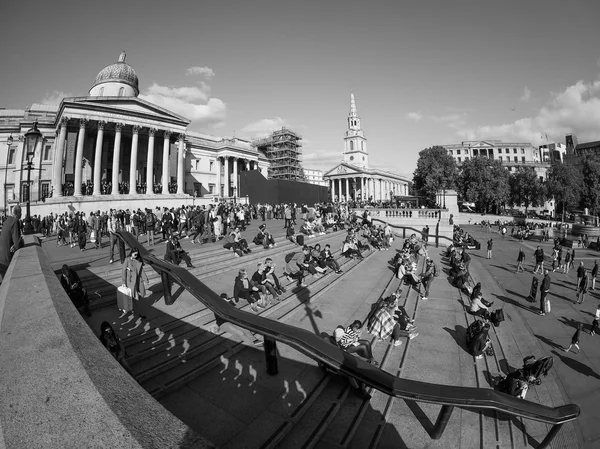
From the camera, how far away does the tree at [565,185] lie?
4800 centimetres

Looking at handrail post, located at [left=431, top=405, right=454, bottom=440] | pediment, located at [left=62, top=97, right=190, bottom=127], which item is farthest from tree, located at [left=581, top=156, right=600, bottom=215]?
pediment, located at [left=62, top=97, right=190, bottom=127]

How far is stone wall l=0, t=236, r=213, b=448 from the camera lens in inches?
55.5

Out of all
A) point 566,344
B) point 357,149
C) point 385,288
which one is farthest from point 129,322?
point 357,149

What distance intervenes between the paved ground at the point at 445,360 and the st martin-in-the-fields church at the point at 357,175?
216 feet

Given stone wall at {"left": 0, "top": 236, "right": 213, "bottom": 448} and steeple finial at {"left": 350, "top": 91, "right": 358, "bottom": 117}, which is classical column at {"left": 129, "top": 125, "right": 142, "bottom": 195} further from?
steeple finial at {"left": 350, "top": 91, "right": 358, "bottom": 117}

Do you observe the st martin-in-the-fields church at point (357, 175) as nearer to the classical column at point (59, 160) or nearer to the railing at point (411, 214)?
the railing at point (411, 214)

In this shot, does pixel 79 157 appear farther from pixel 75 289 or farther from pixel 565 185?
pixel 565 185

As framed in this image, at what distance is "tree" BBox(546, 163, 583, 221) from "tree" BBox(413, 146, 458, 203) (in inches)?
588

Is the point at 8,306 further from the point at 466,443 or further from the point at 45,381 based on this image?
the point at 466,443

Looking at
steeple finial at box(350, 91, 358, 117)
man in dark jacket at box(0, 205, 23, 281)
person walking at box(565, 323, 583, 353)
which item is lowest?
person walking at box(565, 323, 583, 353)

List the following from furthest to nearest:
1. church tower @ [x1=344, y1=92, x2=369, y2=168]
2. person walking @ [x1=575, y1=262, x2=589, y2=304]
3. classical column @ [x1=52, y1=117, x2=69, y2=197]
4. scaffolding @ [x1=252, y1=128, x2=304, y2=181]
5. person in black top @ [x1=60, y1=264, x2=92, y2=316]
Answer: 1. church tower @ [x1=344, y1=92, x2=369, y2=168]
2. scaffolding @ [x1=252, y1=128, x2=304, y2=181]
3. classical column @ [x1=52, y1=117, x2=69, y2=197]
4. person walking @ [x1=575, y1=262, x2=589, y2=304]
5. person in black top @ [x1=60, y1=264, x2=92, y2=316]

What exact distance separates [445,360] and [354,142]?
95133mm

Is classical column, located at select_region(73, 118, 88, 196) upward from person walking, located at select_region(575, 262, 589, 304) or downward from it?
upward

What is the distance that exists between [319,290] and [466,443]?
21.1 ft
